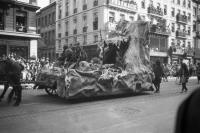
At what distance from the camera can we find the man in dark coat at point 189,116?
93cm

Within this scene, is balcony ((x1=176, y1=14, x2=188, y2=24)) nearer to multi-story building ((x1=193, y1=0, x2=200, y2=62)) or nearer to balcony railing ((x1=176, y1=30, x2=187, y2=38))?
balcony railing ((x1=176, y1=30, x2=187, y2=38))

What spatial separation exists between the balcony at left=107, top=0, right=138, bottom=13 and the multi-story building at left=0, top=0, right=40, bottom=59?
10.7 meters

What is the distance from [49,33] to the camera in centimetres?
4447

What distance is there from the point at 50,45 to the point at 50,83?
116 feet

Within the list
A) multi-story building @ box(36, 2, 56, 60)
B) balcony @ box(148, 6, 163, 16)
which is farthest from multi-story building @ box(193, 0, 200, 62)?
multi-story building @ box(36, 2, 56, 60)

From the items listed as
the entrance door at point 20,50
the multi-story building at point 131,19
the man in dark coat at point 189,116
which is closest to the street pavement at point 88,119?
the man in dark coat at point 189,116

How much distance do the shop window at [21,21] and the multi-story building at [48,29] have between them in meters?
17.1

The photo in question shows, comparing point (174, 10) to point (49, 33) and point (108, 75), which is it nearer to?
point (49, 33)

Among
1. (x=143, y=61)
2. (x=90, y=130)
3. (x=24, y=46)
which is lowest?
(x=90, y=130)

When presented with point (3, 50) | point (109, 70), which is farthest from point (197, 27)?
point (109, 70)

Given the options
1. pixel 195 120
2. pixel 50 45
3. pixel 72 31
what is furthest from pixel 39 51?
pixel 195 120

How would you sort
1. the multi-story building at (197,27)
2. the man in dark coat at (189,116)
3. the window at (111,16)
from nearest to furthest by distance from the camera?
the man in dark coat at (189,116) → the window at (111,16) → the multi-story building at (197,27)

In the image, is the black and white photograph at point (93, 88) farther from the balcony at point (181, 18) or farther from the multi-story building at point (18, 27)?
the balcony at point (181, 18)

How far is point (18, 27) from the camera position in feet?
79.5
